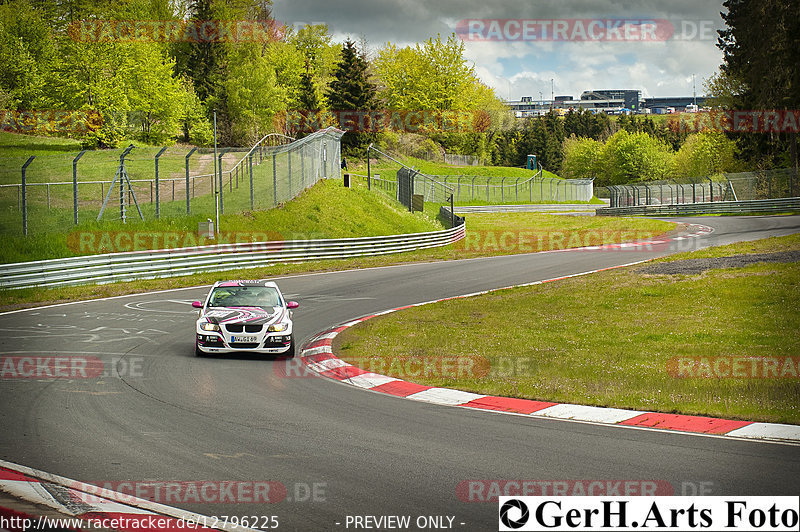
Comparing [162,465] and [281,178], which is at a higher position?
[281,178]

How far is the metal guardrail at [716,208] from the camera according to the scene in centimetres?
5278

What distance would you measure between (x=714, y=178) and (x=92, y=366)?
6507 centimetres

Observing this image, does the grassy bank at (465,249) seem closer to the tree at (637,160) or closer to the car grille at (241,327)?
the car grille at (241,327)

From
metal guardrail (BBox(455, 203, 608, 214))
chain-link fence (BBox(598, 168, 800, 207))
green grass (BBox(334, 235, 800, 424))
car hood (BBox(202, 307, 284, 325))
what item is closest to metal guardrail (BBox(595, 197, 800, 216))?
chain-link fence (BBox(598, 168, 800, 207))

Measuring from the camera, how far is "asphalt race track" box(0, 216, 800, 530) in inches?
237

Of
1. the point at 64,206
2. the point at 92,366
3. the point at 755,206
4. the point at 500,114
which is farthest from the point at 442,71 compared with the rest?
the point at 92,366

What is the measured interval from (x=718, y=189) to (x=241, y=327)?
59920 millimetres

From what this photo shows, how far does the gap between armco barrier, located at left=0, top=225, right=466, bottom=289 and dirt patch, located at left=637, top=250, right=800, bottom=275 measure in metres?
13.4

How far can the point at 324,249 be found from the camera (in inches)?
1289

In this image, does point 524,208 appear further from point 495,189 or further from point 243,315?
point 243,315

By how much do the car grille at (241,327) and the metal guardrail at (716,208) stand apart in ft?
160

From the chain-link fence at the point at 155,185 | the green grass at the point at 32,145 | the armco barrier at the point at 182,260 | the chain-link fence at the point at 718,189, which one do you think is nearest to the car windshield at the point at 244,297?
the armco barrier at the point at 182,260

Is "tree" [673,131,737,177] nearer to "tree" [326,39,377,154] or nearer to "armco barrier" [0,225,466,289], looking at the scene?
"tree" [326,39,377,154]

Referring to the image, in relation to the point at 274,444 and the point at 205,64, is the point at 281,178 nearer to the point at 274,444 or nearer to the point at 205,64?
the point at 274,444
